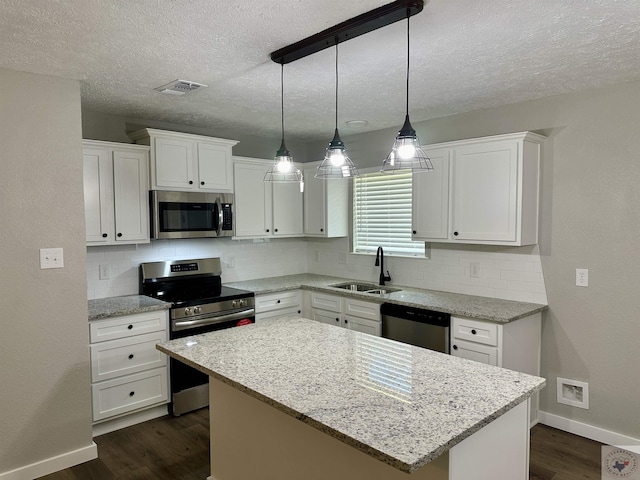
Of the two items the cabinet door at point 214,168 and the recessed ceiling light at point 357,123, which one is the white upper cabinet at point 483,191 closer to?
the recessed ceiling light at point 357,123

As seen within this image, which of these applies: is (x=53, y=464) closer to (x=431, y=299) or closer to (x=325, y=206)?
(x=431, y=299)

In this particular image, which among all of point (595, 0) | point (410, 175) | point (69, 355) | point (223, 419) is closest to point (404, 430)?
point (223, 419)

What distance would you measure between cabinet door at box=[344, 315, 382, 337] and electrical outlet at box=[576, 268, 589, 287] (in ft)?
4.83

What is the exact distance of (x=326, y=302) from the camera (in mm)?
4188

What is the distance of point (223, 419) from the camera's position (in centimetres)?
239

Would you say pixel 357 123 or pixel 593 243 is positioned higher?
pixel 357 123

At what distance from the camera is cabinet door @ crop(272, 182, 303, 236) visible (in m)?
4.63

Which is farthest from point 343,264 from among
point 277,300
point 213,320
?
point 213,320

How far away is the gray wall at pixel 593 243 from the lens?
9.73 ft

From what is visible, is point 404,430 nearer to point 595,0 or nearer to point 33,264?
point 595,0

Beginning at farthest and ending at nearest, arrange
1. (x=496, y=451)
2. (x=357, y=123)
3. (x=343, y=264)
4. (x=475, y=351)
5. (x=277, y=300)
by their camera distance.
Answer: (x=343, y=264), (x=277, y=300), (x=357, y=123), (x=475, y=351), (x=496, y=451)

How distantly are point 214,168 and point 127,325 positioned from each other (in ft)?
5.02

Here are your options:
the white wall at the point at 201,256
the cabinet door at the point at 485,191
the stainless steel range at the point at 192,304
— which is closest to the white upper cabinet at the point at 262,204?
the white wall at the point at 201,256

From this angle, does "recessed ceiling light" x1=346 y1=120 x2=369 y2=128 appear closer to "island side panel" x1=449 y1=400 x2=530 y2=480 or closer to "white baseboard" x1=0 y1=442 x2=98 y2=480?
"island side panel" x1=449 y1=400 x2=530 y2=480
